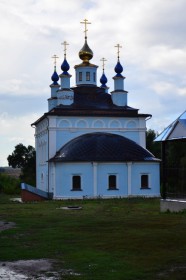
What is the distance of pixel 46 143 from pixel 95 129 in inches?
141

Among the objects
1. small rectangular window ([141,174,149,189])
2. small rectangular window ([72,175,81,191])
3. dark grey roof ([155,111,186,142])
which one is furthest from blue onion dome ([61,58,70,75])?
dark grey roof ([155,111,186,142])

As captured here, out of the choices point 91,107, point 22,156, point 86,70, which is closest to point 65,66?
point 86,70

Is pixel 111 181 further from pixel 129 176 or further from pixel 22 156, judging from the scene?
pixel 22 156

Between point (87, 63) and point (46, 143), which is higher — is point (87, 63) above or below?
above

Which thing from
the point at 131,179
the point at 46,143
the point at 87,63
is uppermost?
the point at 87,63

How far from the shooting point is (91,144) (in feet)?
111

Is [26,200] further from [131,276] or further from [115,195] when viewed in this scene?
[131,276]

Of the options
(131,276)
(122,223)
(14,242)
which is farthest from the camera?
(122,223)

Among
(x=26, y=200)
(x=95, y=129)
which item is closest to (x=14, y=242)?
(x=26, y=200)

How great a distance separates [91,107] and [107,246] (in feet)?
88.5

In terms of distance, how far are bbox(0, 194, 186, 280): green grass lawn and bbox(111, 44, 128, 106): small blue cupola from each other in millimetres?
23490

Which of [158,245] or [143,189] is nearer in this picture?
[158,245]

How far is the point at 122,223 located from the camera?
49.5ft

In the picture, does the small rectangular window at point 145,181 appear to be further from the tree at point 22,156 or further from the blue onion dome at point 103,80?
the tree at point 22,156
